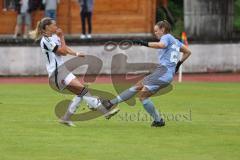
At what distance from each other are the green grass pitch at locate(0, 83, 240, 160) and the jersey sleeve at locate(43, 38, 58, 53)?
4.27 feet

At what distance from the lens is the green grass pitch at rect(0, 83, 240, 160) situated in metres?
11.5

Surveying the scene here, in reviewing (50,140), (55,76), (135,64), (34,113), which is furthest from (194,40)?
(50,140)

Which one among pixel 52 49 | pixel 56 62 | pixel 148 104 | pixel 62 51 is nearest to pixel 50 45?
pixel 52 49

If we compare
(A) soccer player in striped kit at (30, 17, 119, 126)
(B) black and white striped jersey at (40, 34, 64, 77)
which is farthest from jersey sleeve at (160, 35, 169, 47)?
(B) black and white striped jersey at (40, 34, 64, 77)

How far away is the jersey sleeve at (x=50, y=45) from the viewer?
13984 mm

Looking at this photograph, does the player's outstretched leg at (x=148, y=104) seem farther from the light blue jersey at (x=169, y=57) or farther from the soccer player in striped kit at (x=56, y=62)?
the soccer player in striped kit at (x=56, y=62)

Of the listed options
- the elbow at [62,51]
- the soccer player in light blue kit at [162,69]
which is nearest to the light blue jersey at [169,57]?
the soccer player in light blue kit at [162,69]

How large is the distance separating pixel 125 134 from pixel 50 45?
1981mm

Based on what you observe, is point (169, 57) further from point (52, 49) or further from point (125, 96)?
point (52, 49)

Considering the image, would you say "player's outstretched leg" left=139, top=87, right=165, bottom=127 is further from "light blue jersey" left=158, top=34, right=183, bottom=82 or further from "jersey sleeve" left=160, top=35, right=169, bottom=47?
"jersey sleeve" left=160, top=35, right=169, bottom=47

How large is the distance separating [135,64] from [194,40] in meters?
2.22

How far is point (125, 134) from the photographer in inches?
528

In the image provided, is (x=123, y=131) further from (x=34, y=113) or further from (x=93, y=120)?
(x=34, y=113)

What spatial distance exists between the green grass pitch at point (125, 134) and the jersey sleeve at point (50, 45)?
1.30m
